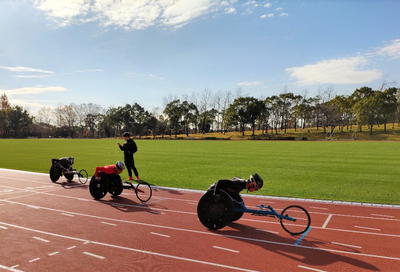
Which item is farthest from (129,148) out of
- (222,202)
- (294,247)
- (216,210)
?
(294,247)

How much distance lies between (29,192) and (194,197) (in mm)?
7226

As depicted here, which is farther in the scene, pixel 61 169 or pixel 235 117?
pixel 235 117

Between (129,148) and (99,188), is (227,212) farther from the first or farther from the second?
(129,148)

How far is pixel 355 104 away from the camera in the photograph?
80.6 m

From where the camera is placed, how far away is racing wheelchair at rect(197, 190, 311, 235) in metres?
6.79

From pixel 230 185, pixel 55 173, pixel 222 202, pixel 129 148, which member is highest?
pixel 129 148

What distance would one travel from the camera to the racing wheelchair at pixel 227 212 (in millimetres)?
6785

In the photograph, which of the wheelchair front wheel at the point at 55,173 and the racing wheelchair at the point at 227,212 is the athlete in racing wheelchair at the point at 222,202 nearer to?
the racing wheelchair at the point at 227,212

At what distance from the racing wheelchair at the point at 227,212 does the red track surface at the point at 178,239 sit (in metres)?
0.25

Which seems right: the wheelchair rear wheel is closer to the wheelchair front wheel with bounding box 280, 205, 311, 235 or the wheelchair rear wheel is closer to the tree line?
the wheelchair front wheel with bounding box 280, 205, 311, 235

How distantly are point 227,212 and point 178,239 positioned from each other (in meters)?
1.37

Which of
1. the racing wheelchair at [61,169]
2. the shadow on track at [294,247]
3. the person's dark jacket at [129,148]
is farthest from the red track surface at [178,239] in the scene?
the racing wheelchair at [61,169]

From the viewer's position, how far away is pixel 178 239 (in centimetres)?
647

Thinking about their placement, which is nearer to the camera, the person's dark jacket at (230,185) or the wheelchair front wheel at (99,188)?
the person's dark jacket at (230,185)
